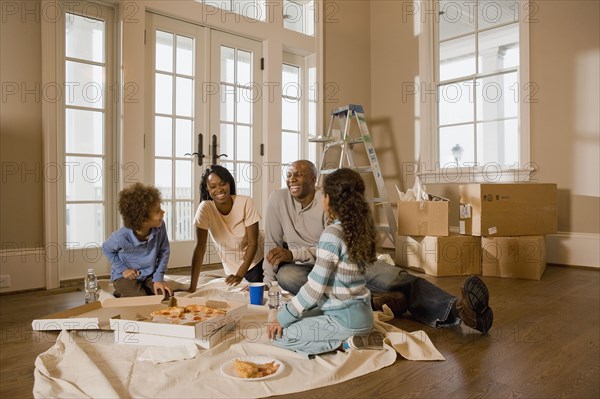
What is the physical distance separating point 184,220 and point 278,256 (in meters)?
1.68

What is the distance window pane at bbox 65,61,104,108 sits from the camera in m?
3.31

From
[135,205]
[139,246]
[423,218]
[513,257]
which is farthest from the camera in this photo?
[423,218]

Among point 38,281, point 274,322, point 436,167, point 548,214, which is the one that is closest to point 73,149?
point 38,281

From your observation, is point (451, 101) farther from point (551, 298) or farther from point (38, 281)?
point (38, 281)

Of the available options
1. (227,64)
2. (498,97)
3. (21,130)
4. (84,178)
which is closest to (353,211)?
(21,130)

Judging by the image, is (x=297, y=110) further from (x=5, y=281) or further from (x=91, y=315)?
(x=91, y=315)

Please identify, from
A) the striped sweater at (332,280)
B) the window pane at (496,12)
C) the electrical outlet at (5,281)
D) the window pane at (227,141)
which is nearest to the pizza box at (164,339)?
the striped sweater at (332,280)

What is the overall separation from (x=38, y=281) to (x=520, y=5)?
4.27 meters

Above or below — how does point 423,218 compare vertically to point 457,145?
below

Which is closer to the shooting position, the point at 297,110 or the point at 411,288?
the point at 411,288

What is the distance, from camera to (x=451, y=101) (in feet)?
15.0

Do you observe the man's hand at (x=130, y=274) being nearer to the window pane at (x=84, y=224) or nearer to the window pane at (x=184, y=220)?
the window pane at (x=84, y=224)

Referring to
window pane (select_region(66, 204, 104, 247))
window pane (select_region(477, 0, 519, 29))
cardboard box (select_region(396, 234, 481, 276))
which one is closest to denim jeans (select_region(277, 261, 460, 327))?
cardboard box (select_region(396, 234, 481, 276))

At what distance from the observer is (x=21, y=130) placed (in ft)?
9.62
